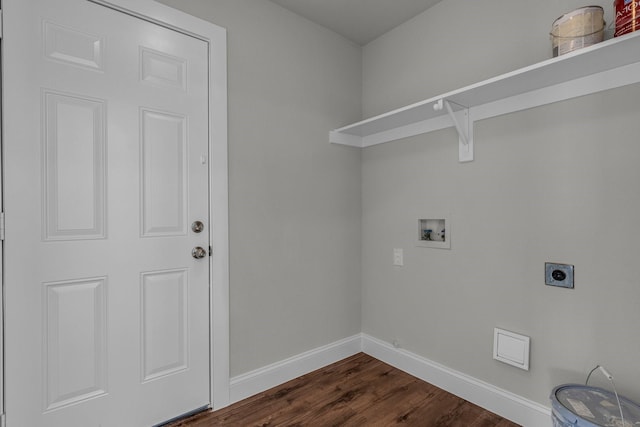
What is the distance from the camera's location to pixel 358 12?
214 centimetres

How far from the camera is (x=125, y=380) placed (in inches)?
61.2

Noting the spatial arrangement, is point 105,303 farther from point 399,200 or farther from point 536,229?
point 536,229

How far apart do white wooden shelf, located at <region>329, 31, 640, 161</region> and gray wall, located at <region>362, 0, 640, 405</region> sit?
5 centimetres

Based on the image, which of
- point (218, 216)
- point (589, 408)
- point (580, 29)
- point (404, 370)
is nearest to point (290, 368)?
point (404, 370)

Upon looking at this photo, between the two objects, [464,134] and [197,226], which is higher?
[464,134]

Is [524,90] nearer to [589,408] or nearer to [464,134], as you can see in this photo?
[464,134]

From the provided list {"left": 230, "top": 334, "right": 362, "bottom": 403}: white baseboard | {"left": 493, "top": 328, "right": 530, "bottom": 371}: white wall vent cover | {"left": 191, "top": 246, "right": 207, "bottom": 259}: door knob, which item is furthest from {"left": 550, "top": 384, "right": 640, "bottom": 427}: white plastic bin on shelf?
{"left": 191, "top": 246, "right": 207, "bottom": 259}: door knob

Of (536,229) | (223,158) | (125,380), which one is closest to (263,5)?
(223,158)

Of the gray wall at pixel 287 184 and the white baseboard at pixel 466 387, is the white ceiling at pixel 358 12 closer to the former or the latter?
the gray wall at pixel 287 184

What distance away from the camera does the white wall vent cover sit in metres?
1.63

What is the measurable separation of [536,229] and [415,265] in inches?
30.8

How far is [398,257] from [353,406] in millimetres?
1005

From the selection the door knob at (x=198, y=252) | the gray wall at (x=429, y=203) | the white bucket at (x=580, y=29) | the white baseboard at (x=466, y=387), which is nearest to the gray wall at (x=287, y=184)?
the gray wall at (x=429, y=203)

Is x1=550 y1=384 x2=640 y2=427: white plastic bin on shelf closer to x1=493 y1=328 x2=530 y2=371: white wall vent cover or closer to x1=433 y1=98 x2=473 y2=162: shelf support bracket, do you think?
x1=493 y1=328 x2=530 y2=371: white wall vent cover
